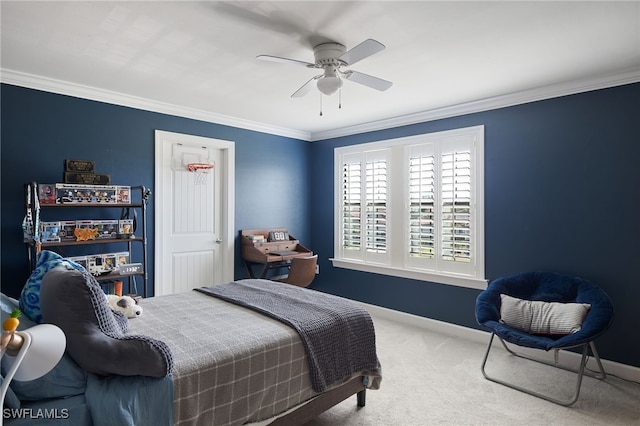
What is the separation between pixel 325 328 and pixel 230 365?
2.14 ft

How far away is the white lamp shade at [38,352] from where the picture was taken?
3.11 feet

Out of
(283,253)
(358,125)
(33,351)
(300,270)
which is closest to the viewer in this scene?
(33,351)

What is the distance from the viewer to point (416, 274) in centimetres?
434

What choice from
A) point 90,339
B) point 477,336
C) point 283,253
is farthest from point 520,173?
point 90,339

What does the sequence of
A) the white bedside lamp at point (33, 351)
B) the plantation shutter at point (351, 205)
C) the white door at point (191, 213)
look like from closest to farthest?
the white bedside lamp at point (33, 351) < the white door at point (191, 213) < the plantation shutter at point (351, 205)

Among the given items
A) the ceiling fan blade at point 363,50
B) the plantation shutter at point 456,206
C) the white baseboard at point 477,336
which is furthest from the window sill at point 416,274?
the ceiling fan blade at point 363,50

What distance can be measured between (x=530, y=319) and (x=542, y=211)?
1036 mm

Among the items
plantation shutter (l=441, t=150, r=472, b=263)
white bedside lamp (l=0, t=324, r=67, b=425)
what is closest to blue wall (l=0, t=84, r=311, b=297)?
plantation shutter (l=441, t=150, r=472, b=263)

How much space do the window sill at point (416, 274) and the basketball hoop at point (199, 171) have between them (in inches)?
80.0

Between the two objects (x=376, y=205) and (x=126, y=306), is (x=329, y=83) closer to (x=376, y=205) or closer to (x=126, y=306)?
(x=126, y=306)

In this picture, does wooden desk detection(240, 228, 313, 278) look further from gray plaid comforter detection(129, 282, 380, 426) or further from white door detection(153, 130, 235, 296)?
gray plaid comforter detection(129, 282, 380, 426)

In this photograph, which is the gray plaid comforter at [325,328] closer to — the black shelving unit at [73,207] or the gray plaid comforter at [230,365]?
the gray plaid comforter at [230,365]

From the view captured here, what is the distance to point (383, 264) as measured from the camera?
4.68 metres

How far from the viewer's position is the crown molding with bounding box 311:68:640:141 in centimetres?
305
